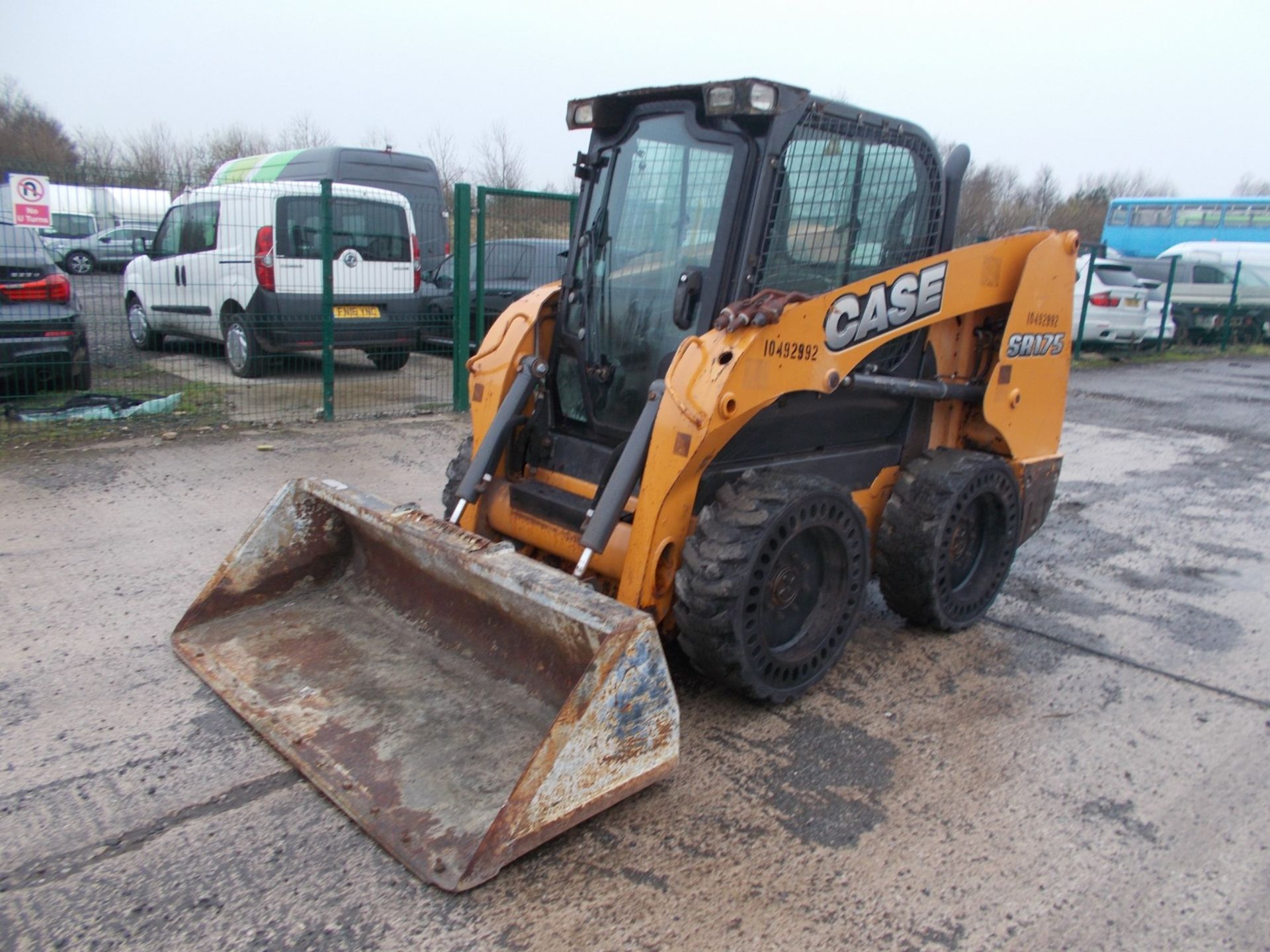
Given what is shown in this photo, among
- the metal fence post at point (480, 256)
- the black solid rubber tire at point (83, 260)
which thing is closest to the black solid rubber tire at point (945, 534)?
the metal fence post at point (480, 256)

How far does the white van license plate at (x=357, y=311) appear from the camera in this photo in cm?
885

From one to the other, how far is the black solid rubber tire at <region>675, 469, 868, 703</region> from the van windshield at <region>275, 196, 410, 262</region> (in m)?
6.43

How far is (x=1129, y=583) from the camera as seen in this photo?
5.32 meters

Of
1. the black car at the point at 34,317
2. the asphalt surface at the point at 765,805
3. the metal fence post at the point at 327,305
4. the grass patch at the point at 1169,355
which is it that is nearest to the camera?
the asphalt surface at the point at 765,805

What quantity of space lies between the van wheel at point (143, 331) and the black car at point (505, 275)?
285 cm

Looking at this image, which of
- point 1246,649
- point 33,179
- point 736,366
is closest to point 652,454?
point 736,366

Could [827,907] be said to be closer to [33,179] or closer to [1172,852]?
[1172,852]

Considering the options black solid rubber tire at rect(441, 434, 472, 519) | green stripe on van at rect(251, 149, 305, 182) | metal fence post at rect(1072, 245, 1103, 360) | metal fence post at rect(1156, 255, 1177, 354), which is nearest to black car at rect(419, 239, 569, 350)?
black solid rubber tire at rect(441, 434, 472, 519)

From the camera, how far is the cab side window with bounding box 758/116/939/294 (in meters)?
3.56

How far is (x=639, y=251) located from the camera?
383cm

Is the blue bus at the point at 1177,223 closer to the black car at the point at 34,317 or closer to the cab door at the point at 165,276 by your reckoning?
the cab door at the point at 165,276

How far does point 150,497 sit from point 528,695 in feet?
12.4

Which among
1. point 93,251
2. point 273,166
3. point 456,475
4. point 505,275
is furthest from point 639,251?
point 273,166

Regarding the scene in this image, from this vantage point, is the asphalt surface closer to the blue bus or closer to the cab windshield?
the cab windshield
